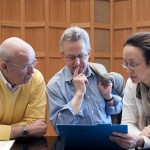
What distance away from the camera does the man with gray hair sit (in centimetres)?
189

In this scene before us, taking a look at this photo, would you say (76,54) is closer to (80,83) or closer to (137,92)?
(80,83)

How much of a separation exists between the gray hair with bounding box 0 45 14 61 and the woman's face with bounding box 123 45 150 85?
0.69 m

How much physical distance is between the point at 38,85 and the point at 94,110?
1.30ft

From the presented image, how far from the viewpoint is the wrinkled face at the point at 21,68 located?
186cm

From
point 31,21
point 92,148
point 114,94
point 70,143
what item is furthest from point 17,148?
point 31,21

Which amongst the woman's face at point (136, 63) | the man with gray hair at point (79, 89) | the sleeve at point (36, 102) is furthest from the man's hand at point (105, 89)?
the sleeve at point (36, 102)

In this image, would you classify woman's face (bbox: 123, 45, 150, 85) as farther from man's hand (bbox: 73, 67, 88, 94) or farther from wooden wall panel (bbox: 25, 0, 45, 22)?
wooden wall panel (bbox: 25, 0, 45, 22)

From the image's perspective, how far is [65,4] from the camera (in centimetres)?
467

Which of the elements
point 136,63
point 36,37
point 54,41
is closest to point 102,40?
point 54,41

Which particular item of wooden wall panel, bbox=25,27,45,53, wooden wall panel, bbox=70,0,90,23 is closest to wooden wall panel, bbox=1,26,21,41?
wooden wall panel, bbox=25,27,45,53

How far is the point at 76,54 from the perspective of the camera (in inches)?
76.2

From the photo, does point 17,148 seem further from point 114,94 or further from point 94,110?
point 114,94

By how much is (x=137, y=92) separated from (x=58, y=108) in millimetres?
488

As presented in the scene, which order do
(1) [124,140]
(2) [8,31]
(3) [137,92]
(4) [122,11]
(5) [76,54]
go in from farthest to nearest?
(4) [122,11], (2) [8,31], (5) [76,54], (3) [137,92], (1) [124,140]
